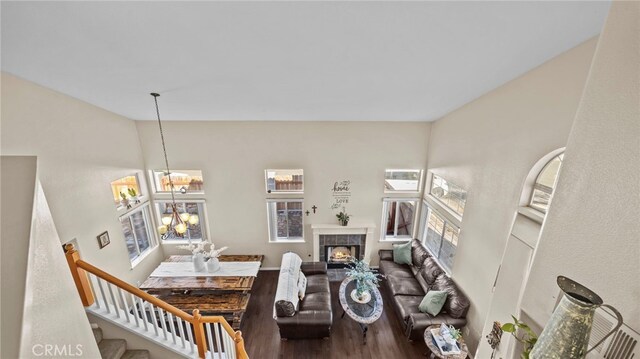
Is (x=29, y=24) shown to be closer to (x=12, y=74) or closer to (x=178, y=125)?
(x=12, y=74)

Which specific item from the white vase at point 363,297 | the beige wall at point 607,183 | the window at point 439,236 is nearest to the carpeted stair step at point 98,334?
the white vase at point 363,297

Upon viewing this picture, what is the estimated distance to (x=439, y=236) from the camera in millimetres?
5375

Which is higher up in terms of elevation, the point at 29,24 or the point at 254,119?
the point at 29,24

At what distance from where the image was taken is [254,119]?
5145mm

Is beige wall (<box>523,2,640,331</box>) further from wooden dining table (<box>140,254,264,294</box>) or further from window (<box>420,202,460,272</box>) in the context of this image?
wooden dining table (<box>140,254,264,294</box>)

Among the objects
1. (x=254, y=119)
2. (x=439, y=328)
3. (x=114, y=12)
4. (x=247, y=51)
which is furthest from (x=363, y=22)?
(x=439, y=328)

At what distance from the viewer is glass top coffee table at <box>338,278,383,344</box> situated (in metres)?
4.13

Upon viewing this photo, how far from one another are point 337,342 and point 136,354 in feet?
10.5

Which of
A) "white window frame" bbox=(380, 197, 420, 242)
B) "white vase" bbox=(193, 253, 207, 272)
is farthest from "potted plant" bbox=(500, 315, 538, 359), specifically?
"white vase" bbox=(193, 253, 207, 272)

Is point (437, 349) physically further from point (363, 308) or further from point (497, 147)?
point (497, 147)

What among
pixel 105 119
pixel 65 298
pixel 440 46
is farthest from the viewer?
pixel 105 119

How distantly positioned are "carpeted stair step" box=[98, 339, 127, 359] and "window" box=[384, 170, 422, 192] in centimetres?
565

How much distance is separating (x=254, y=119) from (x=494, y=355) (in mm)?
5811

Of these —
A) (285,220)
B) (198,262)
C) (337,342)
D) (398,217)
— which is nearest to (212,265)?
(198,262)
